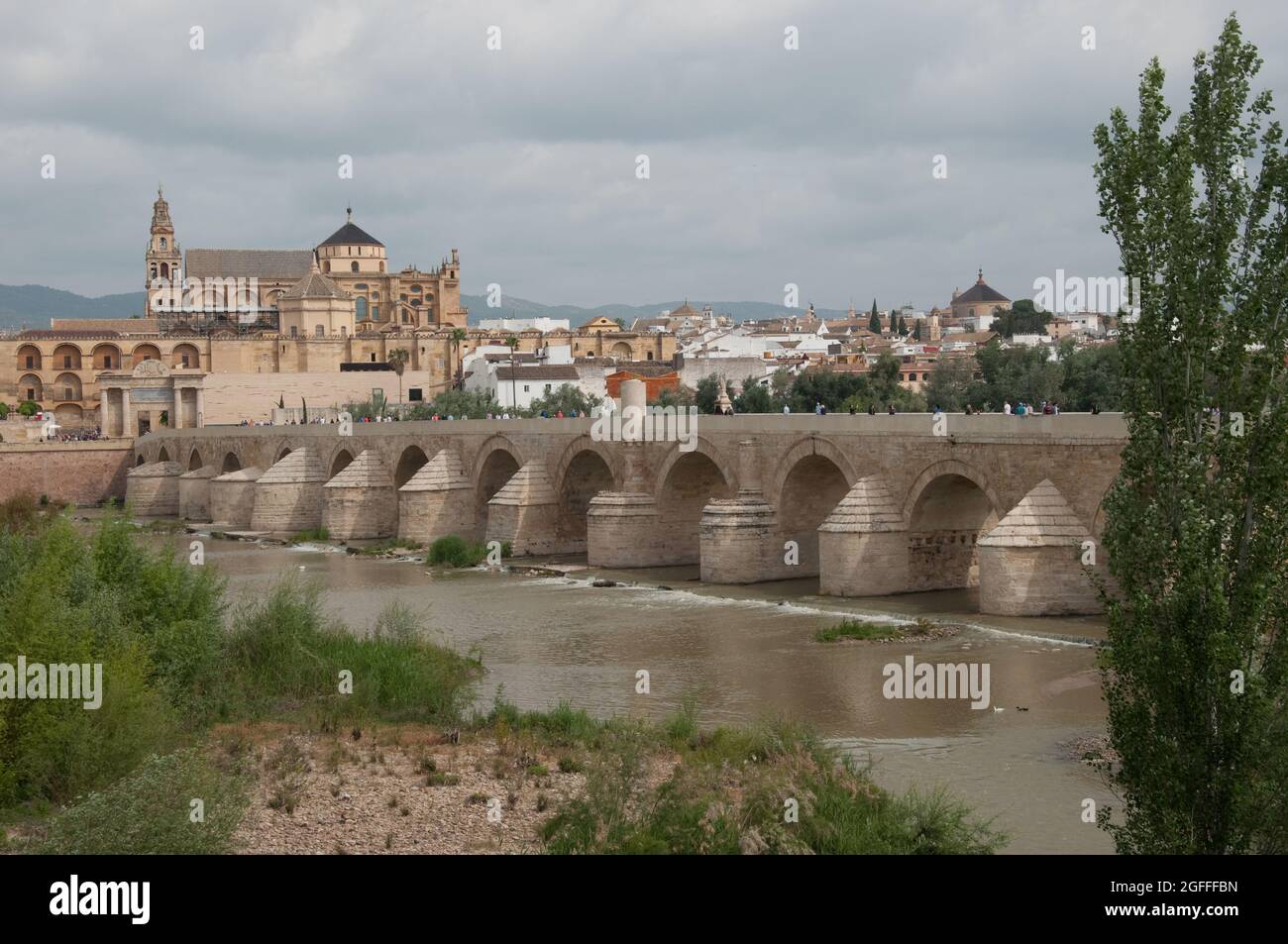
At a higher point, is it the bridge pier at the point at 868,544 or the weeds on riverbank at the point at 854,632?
the bridge pier at the point at 868,544

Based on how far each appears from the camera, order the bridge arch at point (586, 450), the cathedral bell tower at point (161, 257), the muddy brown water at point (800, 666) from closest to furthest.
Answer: the muddy brown water at point (800, 666) → the bridge arch at point (586, 450) → the cathedral bell tower at point (161, 257)

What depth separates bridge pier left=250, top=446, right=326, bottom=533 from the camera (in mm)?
43938

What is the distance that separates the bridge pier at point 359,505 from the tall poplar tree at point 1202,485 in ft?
104

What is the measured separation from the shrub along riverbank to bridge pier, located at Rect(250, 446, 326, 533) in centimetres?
2536

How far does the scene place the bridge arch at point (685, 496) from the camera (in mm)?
30641

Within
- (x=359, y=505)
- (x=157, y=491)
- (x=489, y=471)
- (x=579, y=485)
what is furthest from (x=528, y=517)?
(x=157, y=491)

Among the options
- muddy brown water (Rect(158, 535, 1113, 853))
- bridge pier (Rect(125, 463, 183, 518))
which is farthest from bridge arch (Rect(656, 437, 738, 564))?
bridge pier (Rect(125, 463, 183, 518))

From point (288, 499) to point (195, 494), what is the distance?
885 centimetres

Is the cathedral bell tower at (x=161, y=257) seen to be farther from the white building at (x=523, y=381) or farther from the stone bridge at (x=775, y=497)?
the stone bridge at (x=775, y=497)

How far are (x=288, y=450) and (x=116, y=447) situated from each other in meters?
17.3

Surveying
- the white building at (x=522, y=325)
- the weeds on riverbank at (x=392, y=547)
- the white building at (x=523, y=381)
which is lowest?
the weeds on riverbank at (x=392, y=547)

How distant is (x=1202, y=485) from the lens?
10.0 meters

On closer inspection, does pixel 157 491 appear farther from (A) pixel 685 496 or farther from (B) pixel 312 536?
(A) pixel 685 496

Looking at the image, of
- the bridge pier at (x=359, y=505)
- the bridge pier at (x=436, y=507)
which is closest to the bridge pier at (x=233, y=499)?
the bridge pier at (x=359, y=505)
